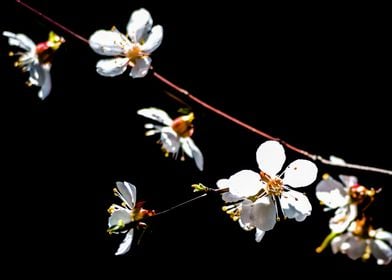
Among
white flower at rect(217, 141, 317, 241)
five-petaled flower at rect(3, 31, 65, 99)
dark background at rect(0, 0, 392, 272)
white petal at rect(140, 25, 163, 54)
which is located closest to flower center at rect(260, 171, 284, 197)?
white flower at rect(217, 141, 317, 241)

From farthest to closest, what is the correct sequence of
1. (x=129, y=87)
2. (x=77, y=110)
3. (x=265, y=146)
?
1. (x=77, y=110)
2. (x=129, y=87)
3. (x=265, y=146)

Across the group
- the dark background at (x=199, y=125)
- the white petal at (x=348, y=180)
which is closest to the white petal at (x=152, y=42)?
the white petal at (x=348, y=180)

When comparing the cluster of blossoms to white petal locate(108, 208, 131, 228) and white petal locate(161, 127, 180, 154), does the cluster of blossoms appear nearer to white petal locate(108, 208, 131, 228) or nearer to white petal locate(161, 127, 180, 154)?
white petal locate(161, 127, 180, 154)

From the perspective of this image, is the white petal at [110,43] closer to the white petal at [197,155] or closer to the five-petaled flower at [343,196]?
the white petal at [197,155]

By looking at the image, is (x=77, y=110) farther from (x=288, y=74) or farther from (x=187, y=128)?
(x=187, y=128)

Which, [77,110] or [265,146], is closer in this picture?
[265,146]

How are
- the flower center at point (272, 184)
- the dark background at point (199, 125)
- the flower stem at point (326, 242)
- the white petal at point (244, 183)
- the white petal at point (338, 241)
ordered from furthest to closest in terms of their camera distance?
the dark background at point (199, 125) < the flower center at point (272, 184) < the white petal at point (244, 183) < the white petal at point (338, 241) < the flower stem at point (326, 242)

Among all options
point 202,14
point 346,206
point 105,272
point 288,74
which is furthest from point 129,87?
point 346,206
